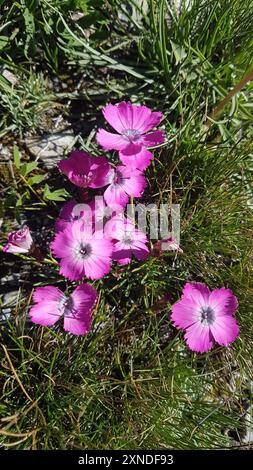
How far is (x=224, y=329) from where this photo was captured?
1.70 m

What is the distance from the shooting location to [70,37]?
186 cm

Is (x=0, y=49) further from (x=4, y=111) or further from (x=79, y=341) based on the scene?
(x=79, y=341)

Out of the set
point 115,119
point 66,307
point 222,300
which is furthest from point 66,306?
point 115,119

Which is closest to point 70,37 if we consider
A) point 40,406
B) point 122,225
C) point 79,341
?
point 122,225

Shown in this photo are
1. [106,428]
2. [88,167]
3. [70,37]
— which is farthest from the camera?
[70,37]

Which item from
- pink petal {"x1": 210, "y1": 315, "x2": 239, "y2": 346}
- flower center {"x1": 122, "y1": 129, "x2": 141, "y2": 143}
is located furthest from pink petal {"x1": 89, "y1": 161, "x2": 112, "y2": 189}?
pink petal {"x1": 210, "y1": 315, "x2": 239, "y2": 346}

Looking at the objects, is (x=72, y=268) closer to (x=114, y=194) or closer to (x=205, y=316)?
(x=114, y=194)

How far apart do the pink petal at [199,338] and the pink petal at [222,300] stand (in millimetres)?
75

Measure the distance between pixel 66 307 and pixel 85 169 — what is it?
42cm

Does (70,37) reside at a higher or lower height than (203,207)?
higher

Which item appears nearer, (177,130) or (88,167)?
(88,167)

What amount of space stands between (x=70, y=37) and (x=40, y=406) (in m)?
1.20

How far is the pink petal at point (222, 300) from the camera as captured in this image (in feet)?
5.67

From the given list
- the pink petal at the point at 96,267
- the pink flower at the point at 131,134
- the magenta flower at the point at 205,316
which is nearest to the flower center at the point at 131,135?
the pink flower at the point at 131,134
